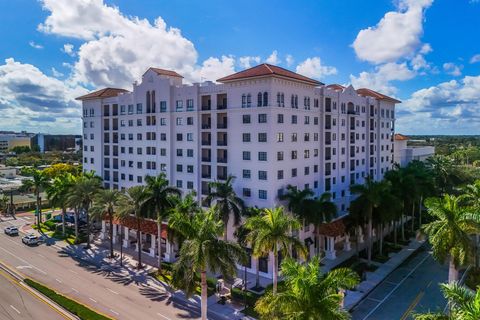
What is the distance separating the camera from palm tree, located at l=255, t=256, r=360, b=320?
18.8m

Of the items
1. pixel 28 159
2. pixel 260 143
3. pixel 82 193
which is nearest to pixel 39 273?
pixel 82 193

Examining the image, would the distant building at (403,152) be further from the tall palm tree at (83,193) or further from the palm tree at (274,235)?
the tall palm tree at (83,193)

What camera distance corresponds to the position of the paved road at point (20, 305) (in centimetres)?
3506

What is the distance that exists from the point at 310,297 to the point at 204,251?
10.6 m

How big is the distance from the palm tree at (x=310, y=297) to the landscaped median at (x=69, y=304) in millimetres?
21723

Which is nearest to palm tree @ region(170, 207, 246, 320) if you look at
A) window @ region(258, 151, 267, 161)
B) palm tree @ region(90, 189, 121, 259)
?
window @ region(258, 151, 267, 161)

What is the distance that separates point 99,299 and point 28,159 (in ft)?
554

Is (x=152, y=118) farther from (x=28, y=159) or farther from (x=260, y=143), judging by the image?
(x=28, y=159)

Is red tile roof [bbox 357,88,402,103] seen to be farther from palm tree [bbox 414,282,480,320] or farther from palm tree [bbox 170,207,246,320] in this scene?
palm tree [bbox 414,282,480,320]

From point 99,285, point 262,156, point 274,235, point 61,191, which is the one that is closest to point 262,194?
point 262,156

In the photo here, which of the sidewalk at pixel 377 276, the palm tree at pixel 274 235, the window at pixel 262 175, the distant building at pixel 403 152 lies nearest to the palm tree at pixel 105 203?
the window at pixel 262 175

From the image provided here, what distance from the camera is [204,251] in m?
27.3

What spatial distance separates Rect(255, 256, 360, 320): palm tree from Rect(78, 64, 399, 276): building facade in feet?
71.6

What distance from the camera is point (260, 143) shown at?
157 feet
